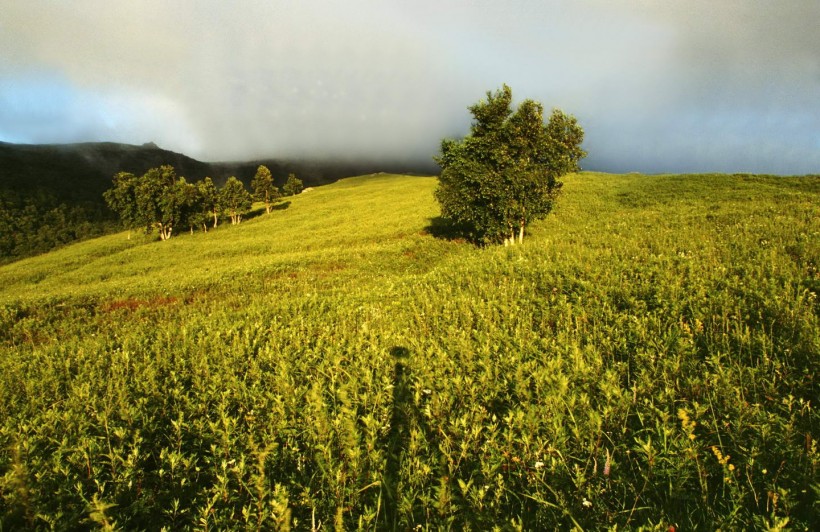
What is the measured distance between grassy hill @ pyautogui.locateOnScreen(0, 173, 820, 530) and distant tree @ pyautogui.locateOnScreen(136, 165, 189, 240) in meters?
51.6

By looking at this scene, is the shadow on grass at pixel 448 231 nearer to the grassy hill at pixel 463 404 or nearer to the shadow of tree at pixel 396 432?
the grassy hill at pixel 463 404

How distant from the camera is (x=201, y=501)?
10.2 ft

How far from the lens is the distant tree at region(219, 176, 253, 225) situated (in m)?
67.8

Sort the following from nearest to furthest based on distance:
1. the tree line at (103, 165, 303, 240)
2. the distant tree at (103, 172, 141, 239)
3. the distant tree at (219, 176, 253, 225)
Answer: the tree line at (103, 165, 303, 240) < the distant tree at (103, 172, 141, 239) < the distant tree at (219, 176, 253, 225)

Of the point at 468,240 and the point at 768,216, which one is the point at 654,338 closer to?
the point at 768,216

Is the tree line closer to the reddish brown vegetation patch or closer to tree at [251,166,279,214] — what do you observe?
tree at [251,166,279,214]

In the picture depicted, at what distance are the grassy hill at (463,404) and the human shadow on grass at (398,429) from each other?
30mm

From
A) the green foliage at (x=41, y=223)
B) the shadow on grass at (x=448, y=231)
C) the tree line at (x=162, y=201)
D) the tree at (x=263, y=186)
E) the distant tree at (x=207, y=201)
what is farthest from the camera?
the green foliage at (x=41, y=223)

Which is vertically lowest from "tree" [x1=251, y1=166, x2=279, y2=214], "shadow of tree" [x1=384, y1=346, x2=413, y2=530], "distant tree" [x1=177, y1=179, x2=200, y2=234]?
"shadow of tree" [x1=384, y1=346, x2=413, y2=530]

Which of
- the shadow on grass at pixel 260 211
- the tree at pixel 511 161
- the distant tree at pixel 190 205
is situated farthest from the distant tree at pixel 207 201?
the tree at pixel 511 161

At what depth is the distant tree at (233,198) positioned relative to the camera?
67.8 m

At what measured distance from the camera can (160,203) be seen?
2116 inches

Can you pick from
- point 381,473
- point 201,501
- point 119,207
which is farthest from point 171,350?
point 119,207

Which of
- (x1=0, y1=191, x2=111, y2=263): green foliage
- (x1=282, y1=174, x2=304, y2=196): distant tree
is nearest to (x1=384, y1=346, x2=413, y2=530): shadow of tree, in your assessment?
(x1=282, y1=174, x2=304, y2=196): distant tree
